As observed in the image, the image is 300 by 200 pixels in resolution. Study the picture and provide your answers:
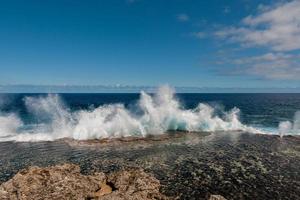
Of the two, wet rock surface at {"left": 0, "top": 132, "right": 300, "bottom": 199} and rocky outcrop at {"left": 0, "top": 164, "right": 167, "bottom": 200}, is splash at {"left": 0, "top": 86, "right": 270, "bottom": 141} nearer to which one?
wet rock surface at {"left": 0, "top": 132, "right": 300, "bottom": 199}

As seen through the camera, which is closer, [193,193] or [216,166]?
[193,193]

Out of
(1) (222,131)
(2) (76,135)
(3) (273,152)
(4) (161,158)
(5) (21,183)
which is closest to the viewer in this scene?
(5) (21,183)

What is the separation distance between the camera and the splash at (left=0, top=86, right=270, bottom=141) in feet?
110

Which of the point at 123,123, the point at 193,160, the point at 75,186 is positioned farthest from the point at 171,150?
the point at 75,186

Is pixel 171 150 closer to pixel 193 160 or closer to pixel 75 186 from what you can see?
pixel 193 160

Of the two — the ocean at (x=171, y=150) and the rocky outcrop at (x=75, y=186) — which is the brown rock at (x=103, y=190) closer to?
the rocky outcrop at (x=75, y=186)

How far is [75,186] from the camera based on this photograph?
14.9 m

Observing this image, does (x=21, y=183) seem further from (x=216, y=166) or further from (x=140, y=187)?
(x=216, y=166)

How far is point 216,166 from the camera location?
2059cm

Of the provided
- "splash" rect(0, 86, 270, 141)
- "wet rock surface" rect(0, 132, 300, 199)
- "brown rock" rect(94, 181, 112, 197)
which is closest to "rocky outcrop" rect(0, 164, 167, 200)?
"brown rock" rect(94, 181, 112, 197)

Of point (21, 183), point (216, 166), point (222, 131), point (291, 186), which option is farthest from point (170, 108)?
point (21, 183)

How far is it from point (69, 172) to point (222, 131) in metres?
26.4

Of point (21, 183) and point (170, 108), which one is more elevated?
point (170, 108)

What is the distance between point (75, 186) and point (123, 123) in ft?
66.5
